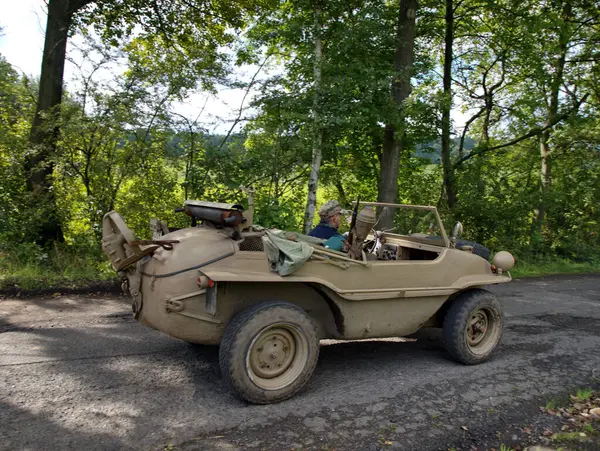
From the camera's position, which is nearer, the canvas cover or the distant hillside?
the canvas cover

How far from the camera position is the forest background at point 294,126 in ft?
26.9

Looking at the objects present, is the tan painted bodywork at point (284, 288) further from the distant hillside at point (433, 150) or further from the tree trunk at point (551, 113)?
the tree trunk at point (551, 113)

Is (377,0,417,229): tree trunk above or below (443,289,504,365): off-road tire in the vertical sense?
above

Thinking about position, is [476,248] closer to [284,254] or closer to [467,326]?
[467,326]

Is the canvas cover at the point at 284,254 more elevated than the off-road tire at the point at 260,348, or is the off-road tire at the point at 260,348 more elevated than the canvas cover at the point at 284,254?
the canvas cover at the point at 284,254

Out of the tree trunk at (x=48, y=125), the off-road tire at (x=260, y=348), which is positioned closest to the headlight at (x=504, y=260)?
the off-road tire at (x=260, y=348)

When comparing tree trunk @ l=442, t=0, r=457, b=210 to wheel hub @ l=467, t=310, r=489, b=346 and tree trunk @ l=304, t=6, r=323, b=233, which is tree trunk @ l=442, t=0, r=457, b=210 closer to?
tree trunk @ l=304, t=6, r=323, b=233

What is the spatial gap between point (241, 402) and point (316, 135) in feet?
21.2

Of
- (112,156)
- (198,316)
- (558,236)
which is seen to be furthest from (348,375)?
(558,236)

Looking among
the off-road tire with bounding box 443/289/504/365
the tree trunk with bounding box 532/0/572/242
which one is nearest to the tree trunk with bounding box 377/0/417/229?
the tree trunk with bounding box 532/0/572/242

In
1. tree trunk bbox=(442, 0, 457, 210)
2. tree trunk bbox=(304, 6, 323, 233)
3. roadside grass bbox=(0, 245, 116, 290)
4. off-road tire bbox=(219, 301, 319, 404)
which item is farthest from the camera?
tree trunk bbox=(442, 0, 457, 210)

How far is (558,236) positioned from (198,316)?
14936 millimetres

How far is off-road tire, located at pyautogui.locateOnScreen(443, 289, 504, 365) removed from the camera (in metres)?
4.66

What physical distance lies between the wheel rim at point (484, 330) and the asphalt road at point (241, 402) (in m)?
0.20
